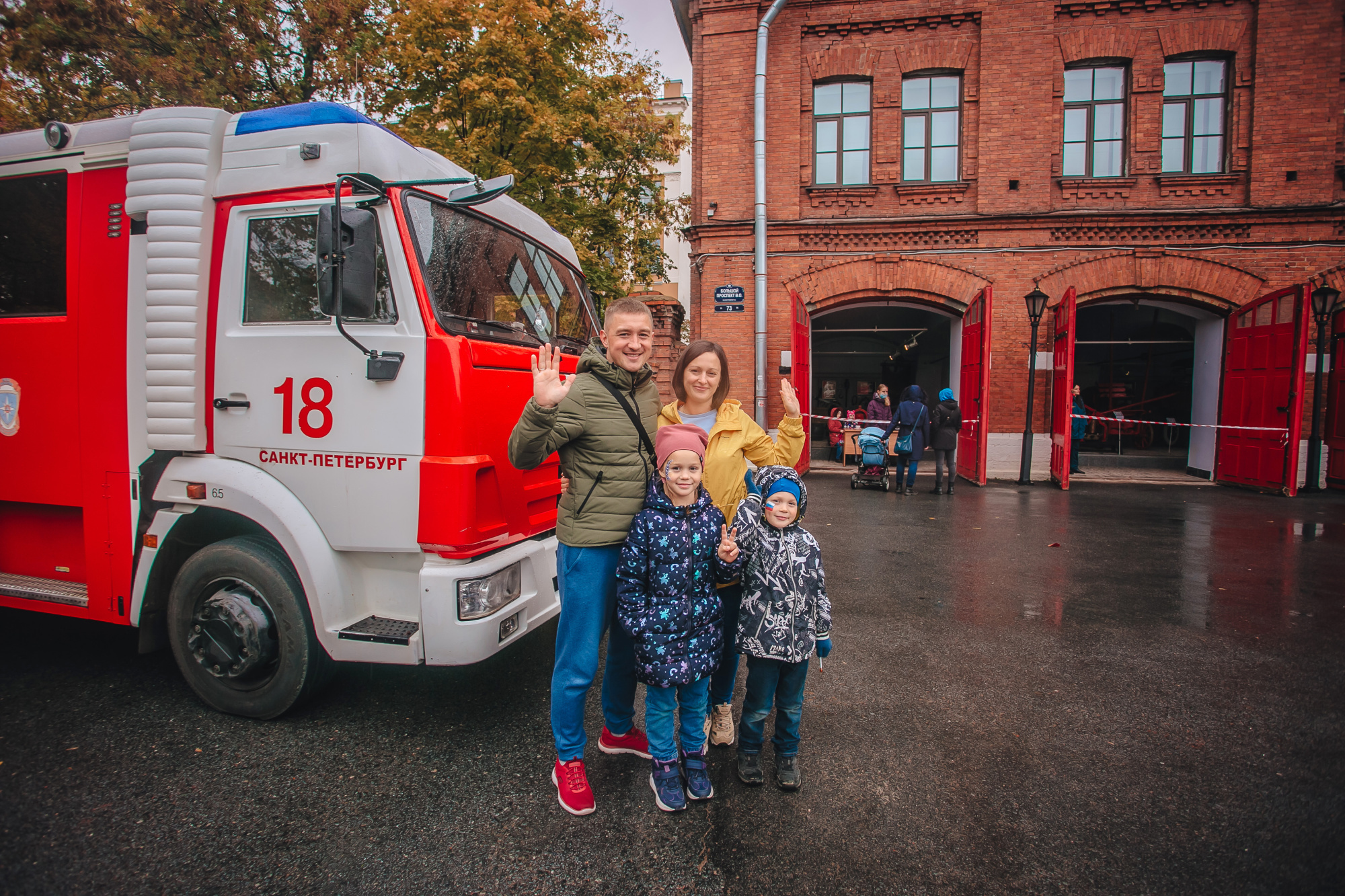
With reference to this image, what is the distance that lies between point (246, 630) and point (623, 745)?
179 cm

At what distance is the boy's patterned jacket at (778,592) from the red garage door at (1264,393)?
11.4 meters

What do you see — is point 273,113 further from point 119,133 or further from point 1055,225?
point 1055,225

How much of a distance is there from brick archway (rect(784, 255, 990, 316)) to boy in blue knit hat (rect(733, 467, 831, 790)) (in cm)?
997

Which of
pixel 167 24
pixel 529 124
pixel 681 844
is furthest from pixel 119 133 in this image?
pixel 167 24

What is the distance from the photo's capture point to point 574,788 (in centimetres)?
247

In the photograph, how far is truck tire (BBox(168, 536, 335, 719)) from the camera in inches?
114

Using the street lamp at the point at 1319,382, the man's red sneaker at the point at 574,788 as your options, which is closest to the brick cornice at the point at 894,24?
the street lamp at the point at 1319,382

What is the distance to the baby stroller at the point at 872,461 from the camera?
403 inches

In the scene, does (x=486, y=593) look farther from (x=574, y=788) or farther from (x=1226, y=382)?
(x=1226, y=382)

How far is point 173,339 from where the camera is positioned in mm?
2947

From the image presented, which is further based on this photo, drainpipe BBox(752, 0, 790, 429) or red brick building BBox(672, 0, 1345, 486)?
drainpipe BBox(752, 0, 790, 429)

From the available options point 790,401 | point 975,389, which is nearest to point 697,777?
point 790,401

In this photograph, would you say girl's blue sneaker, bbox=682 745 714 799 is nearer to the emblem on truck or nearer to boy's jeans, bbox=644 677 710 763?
boy's jeans, bbox=644 677 710 763

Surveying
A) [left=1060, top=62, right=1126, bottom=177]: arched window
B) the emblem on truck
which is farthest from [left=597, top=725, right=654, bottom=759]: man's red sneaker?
[left=1060, top=62, right=1126, bottom=177]: arched window
